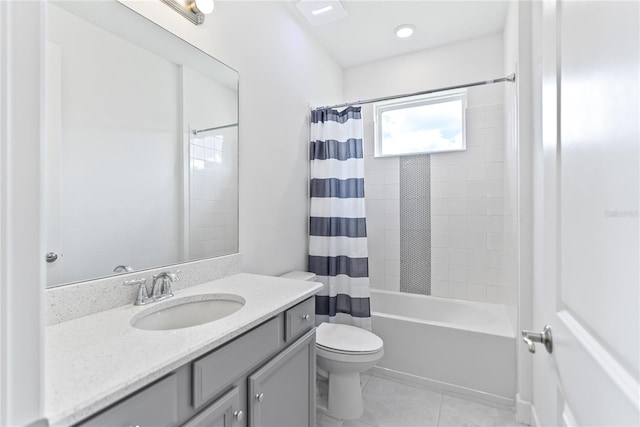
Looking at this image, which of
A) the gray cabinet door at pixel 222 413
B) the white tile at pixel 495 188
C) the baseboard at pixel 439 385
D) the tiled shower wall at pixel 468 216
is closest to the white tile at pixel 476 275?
the tiled shower wall at pixel 468 216

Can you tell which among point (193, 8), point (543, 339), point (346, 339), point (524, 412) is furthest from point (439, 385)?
point (193, 8)

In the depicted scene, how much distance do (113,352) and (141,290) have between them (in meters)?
0.43

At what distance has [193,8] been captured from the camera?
139 centimetres

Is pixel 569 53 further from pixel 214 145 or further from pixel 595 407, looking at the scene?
pixel 214 145

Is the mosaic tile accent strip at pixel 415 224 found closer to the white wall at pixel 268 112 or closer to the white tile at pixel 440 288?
the white tile at pixel 440 288

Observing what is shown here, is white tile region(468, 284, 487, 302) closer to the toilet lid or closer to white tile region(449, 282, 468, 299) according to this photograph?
white tile region(449, 282, 468, 299)

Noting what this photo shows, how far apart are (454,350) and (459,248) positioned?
3.03ft

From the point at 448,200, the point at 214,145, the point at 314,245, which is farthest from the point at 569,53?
the point at 448,200

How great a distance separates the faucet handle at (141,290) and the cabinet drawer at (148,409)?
507mm

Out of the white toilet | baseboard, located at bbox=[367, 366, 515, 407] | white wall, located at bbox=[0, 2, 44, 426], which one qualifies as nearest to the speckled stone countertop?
white wall, located at bbox=[0, 2, 44, 426]

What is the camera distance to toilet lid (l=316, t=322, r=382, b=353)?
169cm

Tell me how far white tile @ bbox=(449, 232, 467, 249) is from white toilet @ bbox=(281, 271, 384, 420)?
1.26 metres

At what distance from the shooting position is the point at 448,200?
2613 mm

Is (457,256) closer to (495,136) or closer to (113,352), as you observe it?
(495,136)
